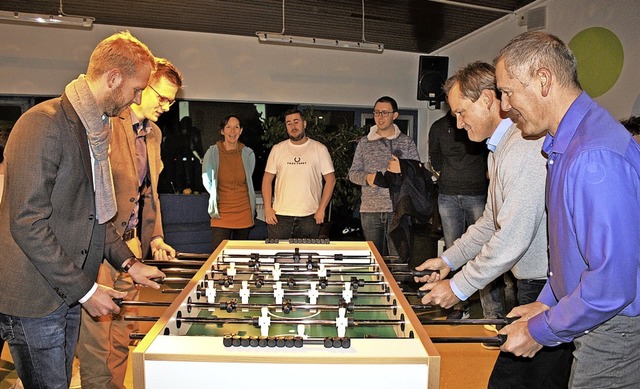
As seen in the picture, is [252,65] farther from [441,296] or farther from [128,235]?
[441,296]

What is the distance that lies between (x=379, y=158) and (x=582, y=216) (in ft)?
10.8

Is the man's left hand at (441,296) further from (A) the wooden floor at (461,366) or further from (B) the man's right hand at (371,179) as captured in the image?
(B) the man's right hand at (371,179)

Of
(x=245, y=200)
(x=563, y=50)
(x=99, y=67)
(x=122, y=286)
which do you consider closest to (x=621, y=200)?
(x=563, y=50)

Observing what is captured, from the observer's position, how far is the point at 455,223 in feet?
15.6

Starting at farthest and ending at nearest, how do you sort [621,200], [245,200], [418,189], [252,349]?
[245,200] < [418,189] < [252,349] < [621,200]

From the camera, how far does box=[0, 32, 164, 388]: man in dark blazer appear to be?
1.82 meters

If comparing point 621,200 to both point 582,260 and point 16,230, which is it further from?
point 16,230

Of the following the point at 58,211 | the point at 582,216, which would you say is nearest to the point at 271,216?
the point at 58,211

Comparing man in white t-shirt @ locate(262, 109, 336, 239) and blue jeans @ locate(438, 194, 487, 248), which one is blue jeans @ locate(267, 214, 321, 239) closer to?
man in white t-shirt @ locate(262, 109, 336, 239)

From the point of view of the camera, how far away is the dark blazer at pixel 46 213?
1.80 meters

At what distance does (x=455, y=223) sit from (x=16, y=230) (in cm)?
367

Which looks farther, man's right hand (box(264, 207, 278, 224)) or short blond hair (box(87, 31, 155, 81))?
man's right hand (box(264, 207, 278, 224))

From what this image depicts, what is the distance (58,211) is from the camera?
76.4 inches

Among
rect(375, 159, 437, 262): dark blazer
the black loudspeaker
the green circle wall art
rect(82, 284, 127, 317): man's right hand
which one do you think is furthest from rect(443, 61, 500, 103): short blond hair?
the black loudspeaker
